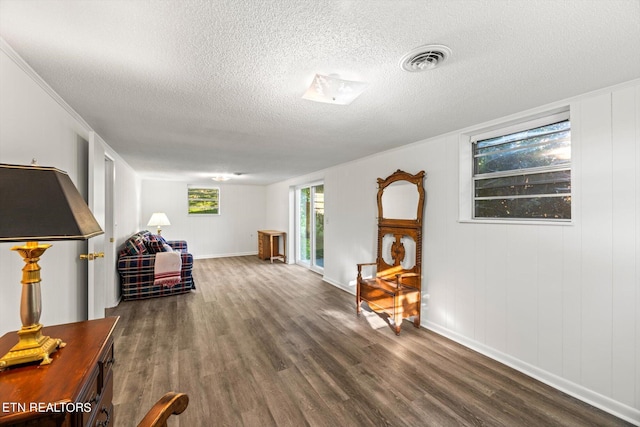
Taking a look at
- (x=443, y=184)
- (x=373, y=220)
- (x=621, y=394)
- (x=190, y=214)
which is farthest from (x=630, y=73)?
(x=190, y=214)

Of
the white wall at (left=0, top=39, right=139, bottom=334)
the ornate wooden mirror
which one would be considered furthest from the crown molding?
the ornate wooden mirror

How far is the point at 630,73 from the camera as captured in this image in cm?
166

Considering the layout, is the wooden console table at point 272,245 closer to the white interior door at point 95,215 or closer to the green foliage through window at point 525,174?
the white interior door at point 95,215

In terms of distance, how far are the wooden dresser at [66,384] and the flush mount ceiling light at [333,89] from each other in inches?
67.9

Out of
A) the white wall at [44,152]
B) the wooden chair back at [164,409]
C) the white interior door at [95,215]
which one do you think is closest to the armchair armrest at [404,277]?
the wooden chair back at [164,409]

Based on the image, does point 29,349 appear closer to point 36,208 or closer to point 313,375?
point 36,208

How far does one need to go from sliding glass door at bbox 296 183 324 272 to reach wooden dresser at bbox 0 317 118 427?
479cm

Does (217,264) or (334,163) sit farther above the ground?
(334,163)

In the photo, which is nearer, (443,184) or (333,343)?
(333,343)

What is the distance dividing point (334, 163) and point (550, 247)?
3240 mm

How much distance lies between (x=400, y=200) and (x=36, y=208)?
333 cm

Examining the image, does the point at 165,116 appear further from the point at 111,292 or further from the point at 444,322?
the point at 444,322

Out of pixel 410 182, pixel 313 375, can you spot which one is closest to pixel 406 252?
pixel 410 182

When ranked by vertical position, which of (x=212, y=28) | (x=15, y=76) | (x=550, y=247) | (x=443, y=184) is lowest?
(x=550, y=247)
